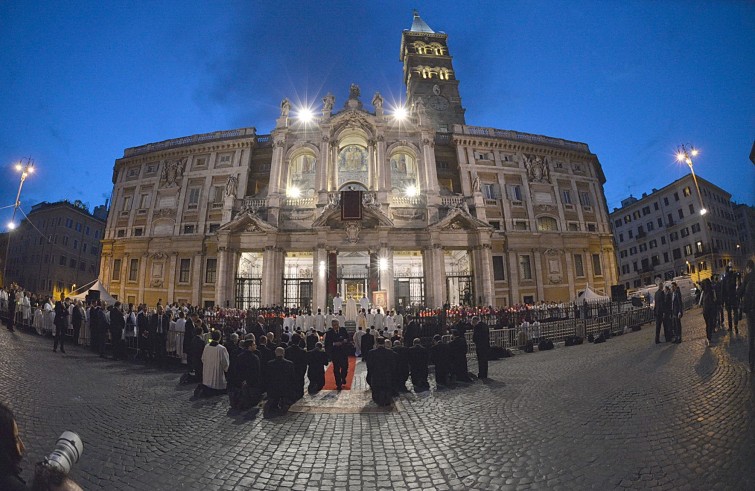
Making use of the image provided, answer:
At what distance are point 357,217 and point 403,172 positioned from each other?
9175mm

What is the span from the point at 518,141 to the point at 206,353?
Answer: 36757 millimetres

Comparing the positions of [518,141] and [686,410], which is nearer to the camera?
[686,410]

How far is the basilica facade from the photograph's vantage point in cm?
2786

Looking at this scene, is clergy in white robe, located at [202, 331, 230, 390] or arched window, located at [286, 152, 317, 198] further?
arched window, located at [286, 152, 317, 198]

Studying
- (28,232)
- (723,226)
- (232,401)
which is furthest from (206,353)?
(723,226)

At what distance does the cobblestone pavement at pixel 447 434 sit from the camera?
4133mm

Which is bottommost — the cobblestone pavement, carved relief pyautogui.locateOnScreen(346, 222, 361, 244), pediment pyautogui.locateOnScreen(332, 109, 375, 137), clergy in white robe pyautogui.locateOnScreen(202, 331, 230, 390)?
the cobblestone pavement

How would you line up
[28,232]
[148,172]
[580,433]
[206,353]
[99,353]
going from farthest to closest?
1. [28,232]
2. [148,172]
3. [99,353]
4. [206,353]
5. [580,433]

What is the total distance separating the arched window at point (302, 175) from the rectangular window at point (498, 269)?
19257 mm

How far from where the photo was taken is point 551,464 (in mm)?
4359

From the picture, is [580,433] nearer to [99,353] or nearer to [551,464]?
[551,464]

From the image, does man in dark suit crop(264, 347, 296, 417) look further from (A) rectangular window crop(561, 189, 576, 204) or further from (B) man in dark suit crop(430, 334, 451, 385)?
(A) rectangular window crop(561, 189, 576, 204)

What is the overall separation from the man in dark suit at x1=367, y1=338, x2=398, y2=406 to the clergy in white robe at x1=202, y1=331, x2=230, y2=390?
4.11 m

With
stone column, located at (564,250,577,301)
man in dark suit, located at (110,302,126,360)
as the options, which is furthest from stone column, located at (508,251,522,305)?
man in dark suit, located at (110,302,126,360)
